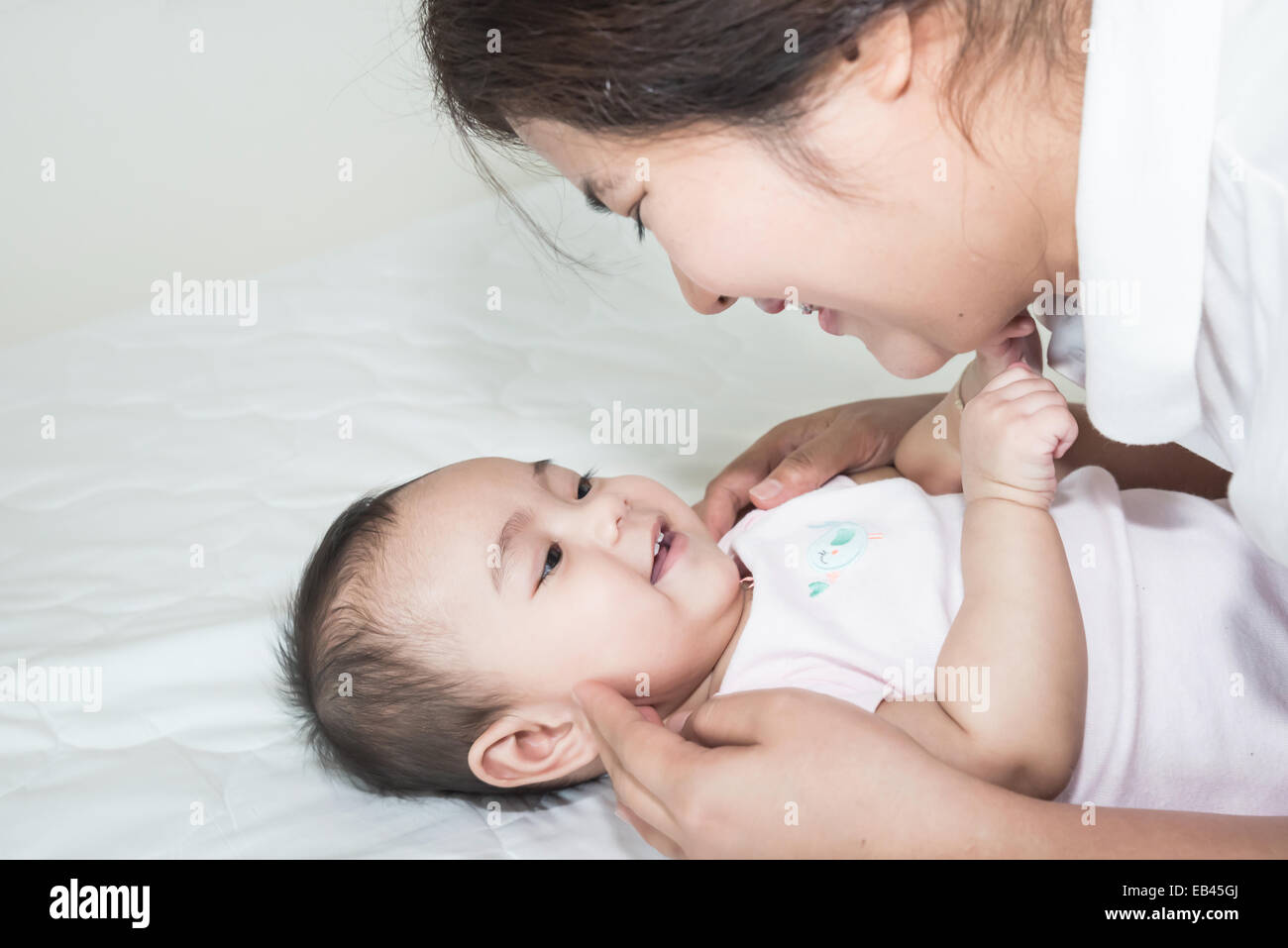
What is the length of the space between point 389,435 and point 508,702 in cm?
62

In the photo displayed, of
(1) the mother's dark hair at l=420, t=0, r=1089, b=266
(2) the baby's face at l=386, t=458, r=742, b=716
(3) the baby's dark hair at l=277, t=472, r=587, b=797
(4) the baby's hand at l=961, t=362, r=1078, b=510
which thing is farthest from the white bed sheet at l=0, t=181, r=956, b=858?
(1) the mother's dark hair at l=420, t=0, r=1089, b=266

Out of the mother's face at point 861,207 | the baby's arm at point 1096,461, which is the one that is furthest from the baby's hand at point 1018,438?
the baby's arm at point 1096,461

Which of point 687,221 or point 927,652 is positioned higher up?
point 687,221

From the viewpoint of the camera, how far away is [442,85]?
1.00m

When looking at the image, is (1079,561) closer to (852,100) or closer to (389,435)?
(852,100)

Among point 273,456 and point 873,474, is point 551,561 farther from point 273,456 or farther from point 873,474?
point 273,456

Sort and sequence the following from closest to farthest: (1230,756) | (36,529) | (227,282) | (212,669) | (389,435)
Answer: (1230,756) < (212,669) < (36,529) < (389,435) < (227,282)

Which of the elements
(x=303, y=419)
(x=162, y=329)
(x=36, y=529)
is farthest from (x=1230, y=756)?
(x=162, y=329)

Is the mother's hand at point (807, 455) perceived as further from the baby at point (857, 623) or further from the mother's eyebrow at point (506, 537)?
the mother's eyebrow at point (506, 537)

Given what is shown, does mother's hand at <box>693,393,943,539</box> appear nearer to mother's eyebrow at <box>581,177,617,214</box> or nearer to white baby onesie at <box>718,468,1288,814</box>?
white baby onesie at <box>718,468,1288,814</box>

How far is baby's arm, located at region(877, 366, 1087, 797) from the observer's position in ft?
3.31

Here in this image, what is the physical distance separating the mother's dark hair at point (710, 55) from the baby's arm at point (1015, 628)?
30cm

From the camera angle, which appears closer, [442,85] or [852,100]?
[852,100]
